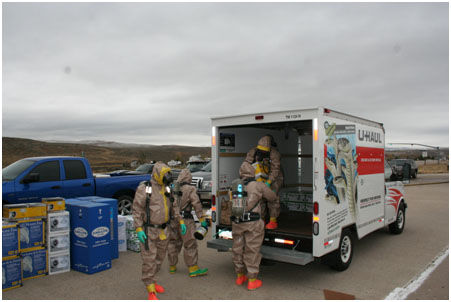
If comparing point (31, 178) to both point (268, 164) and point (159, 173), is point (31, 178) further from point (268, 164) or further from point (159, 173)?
point (268, 164)

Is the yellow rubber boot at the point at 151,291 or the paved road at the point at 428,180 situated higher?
the yellow rubber boot at the point at 151,291

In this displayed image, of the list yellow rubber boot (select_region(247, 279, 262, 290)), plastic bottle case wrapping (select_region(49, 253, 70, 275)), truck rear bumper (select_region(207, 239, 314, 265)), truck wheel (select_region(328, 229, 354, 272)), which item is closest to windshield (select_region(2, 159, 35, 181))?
plastic bottle case wrapping (select_region(49, 253, 70, 275))

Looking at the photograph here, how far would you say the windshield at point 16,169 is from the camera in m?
7.74

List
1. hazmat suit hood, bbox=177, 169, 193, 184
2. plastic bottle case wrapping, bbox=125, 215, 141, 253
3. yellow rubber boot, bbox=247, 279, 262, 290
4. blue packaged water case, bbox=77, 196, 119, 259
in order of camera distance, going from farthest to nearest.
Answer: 1. plastic bottle case wrapping, bbox=125, 215, 141, 253
2. blue packaged water case, bbox=77, 196, 119, 259
3. hazmat suit hood, bbox=177, 169, 193, 184
4. yellow rubber boot, bbox=247, 279, 262, 290

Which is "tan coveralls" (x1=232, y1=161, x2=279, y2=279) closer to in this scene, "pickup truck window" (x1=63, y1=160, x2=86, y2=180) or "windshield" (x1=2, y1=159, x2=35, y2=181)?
"pickup truck window" (x1=63, y1=160, x2=86, y2=180)

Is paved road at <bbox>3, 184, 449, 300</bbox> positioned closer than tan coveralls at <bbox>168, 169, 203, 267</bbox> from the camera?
Yes

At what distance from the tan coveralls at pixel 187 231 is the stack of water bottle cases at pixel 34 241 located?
1762mm

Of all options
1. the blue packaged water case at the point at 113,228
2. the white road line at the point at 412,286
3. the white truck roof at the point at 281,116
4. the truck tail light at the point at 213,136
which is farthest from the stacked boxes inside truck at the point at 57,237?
the white road line at the point at 412,286

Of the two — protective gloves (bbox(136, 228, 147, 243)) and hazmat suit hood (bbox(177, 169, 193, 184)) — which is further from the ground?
hazmat suit hood (bbox(177, 169, 193, 184))

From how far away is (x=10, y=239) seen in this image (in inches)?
213

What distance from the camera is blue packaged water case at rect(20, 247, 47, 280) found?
560 cm

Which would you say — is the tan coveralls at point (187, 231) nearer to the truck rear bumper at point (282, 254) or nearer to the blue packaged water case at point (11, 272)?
the truck rear bumper at point (282, 254)

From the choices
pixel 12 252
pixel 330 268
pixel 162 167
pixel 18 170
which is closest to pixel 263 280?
pixel 330 268

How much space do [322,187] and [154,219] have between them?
2.38m
